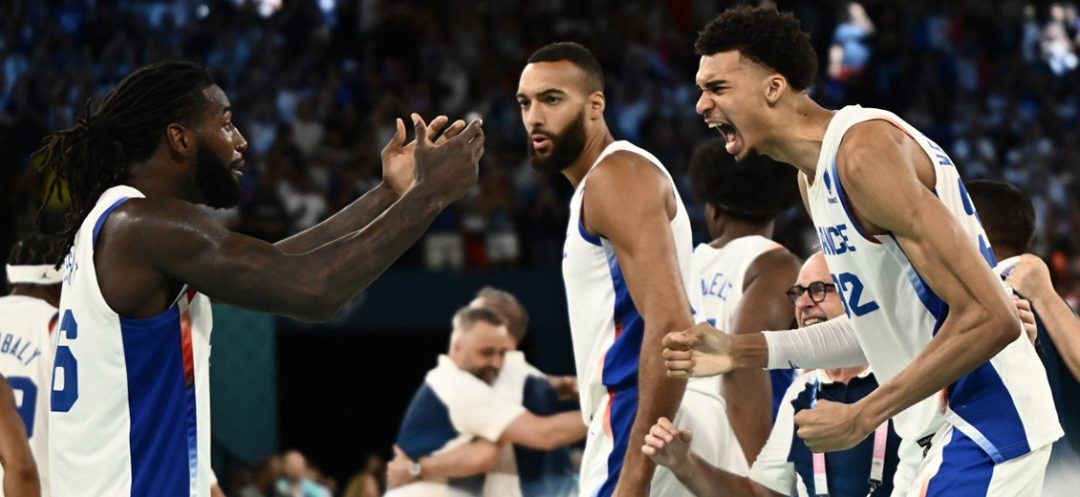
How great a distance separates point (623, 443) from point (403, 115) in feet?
37.2

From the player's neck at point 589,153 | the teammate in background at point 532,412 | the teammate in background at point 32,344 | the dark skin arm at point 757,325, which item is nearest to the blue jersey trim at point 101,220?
the player's neck at point 589,153

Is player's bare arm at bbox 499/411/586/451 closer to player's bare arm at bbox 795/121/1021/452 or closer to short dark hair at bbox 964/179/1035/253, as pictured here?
short dark hair at bbox 964/179/1035/253

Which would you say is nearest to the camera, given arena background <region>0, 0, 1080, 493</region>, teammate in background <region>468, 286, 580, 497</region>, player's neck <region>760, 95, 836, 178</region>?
player's neck <region>760, 95, 836, 178</region>

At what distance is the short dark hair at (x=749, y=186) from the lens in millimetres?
6359

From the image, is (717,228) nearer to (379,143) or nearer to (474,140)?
(474,140)

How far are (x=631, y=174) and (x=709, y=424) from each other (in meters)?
0.95

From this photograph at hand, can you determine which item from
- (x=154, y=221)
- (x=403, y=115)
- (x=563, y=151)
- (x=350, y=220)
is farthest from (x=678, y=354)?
(x=403, y=115)

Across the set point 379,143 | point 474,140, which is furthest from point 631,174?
point 379,143

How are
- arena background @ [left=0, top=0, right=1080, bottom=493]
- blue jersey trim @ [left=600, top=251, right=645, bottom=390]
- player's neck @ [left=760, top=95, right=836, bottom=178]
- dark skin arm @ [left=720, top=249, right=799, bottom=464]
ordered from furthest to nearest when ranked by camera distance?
arena background @ [left=0, top=0, right=1080, bottom=493] → dark skin arm @ [left=720, top=249, right=799, bottom=464] → blue jersey trim @ [left=600, top=251, right=645, bottom=390] → player's neck @ [left=760, top=95, right=836, bottom=178]

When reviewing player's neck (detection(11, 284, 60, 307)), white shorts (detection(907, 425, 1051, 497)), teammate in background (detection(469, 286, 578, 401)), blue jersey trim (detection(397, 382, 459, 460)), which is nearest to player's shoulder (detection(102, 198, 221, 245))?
white shorts (detection(907, 425, 1051, 497))

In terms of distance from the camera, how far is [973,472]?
154 inches

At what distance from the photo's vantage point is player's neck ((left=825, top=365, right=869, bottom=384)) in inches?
192

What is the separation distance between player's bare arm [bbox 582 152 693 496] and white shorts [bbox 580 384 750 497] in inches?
4.9

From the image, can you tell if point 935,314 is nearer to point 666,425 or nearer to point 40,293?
point 666,425
